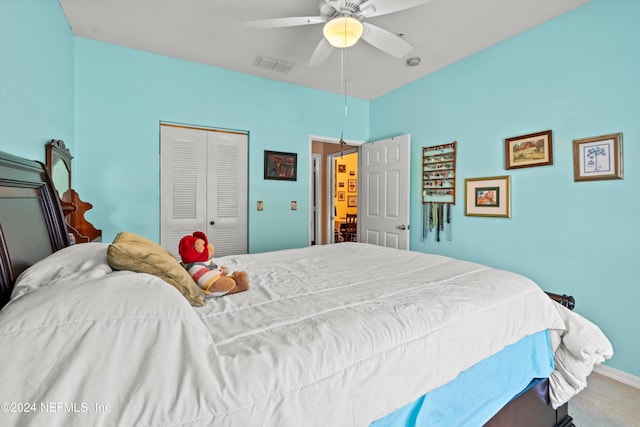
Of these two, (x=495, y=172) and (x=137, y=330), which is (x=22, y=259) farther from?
(x=495, y=172)

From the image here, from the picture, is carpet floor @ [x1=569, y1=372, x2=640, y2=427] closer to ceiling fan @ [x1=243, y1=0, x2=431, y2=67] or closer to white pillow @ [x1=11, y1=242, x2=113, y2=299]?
white pillow @ [x1=11, y1=242, x2=113, y2=299]

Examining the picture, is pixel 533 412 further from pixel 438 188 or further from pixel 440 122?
pixel 440 122

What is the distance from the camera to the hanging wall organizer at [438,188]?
342 cm

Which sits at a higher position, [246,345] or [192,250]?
[192,250]

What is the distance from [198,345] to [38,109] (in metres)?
2.15

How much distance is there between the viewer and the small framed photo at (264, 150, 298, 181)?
151 inches

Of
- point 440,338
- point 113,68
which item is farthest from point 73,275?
point 113,68

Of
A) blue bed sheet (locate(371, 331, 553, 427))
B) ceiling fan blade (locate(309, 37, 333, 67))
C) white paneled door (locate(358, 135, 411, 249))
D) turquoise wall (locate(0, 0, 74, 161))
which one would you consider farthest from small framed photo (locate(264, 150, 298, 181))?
blue bed sheet (locate(371, 331, 553, 427))

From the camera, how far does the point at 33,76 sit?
1.79 metres

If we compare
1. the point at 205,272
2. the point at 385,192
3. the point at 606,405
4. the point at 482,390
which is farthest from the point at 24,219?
the point at 385,192

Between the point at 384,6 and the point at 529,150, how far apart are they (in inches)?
74.2

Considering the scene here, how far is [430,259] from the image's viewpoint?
2.11 m

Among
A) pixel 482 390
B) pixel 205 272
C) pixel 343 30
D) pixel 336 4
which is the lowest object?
pixel 482 390

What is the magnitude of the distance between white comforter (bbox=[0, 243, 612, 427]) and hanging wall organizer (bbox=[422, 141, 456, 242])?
2.01m
